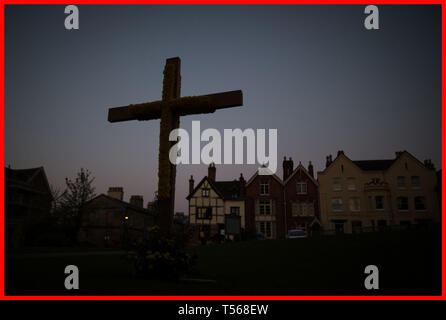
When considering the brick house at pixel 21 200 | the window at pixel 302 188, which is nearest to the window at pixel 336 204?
the window at pixel 302 188

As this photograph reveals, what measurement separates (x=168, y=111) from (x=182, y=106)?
0.45m

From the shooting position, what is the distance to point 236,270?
380 inches

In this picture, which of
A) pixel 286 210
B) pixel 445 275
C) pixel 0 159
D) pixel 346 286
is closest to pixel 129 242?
pixel 0 159

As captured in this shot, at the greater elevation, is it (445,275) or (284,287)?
(445,275)

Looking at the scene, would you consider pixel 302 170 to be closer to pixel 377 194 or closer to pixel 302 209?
pixel 302 209

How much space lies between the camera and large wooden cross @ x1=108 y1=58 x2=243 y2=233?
8.07 metres

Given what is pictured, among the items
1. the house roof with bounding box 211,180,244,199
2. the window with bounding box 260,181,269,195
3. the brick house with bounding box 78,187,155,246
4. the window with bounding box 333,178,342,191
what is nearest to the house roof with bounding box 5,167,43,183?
the brick house with bounding box 78,187,155,246

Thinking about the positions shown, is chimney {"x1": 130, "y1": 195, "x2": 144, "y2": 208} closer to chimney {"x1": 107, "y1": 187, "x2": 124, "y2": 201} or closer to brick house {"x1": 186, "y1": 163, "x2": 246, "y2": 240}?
chimney {"x1": 107, "y1": 187, "x2": 124, "y2": 201}

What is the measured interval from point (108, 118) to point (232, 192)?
40.1 meters

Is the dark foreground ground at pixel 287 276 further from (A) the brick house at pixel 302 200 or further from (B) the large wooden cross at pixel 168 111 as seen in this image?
(A) the brick house at pixel 302 200

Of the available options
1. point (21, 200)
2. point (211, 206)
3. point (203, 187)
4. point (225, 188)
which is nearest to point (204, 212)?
point (211, 206)

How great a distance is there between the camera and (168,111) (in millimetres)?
8602

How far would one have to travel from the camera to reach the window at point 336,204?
43.3 metres
